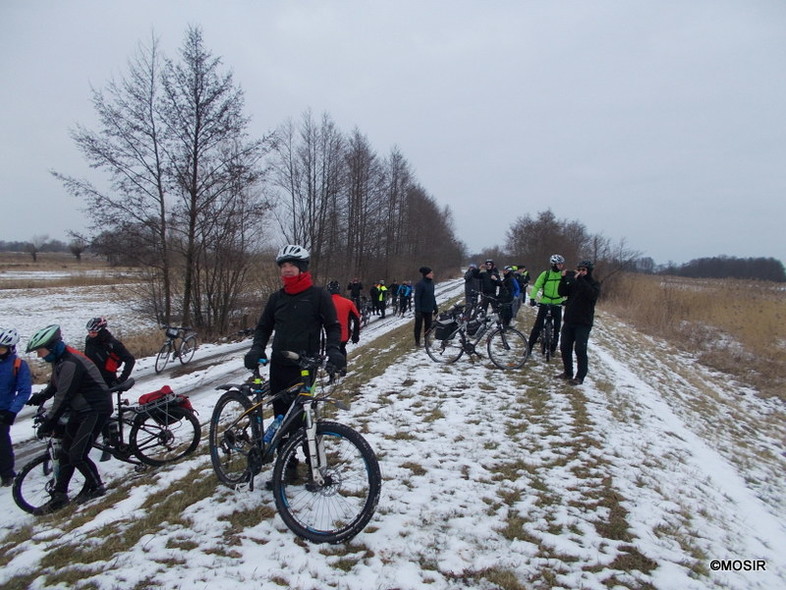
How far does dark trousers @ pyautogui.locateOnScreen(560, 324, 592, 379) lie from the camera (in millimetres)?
7128

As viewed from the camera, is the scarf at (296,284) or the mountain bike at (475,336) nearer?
the scarf at (296,284)

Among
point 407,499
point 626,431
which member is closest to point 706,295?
point 626,431

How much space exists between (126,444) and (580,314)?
7.09 meters

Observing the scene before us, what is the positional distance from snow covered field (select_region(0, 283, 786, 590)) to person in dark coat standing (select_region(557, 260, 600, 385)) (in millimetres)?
860

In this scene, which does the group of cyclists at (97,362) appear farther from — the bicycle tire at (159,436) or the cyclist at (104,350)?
the bicycle tire at (159,436)

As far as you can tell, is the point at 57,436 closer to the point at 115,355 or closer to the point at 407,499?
the point at 115,355

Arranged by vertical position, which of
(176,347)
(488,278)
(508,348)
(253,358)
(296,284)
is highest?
(296,284)

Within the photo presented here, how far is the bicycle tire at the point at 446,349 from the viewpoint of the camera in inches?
345

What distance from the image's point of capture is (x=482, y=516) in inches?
134

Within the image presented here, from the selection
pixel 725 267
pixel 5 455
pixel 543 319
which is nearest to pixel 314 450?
pixel 5 455

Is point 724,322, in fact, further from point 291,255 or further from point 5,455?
point 5,455

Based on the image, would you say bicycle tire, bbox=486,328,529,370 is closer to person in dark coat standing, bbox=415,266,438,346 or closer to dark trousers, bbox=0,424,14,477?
person in dark coat standing, bbox=415,266,438,346

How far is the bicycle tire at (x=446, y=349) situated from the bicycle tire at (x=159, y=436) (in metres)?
5.07

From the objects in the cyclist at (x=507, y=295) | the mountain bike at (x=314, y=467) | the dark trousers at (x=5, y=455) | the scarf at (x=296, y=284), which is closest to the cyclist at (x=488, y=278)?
the cyclist at (x=507, y=295)
